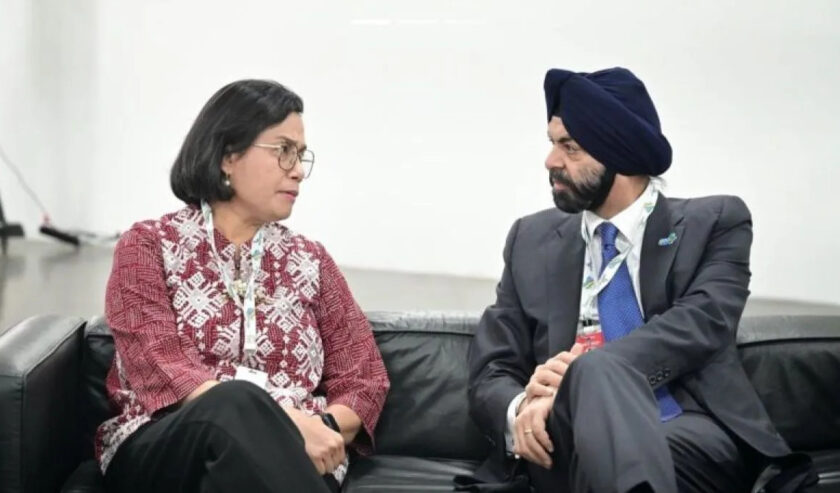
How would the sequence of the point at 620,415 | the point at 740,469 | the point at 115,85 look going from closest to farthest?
the point at 620,415 → the point at 740,469 → the point at 115,85

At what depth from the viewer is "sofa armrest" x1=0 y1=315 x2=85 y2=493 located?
2.15 m

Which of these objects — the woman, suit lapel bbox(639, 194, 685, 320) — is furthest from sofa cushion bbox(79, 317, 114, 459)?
suit lapel bbox(639, 194, 685, 320)

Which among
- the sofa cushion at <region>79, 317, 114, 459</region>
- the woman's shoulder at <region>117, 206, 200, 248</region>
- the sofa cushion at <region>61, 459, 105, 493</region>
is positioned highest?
the woman's shoulder at <region>117, 206, 200, 248</region>

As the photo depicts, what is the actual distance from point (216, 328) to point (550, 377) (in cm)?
75

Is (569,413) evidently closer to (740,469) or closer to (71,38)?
(740,469)

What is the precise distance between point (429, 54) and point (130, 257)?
374 centimetres

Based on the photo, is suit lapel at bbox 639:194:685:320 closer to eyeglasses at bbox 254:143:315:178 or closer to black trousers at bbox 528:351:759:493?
black trousers at bbox 528:351:759:493

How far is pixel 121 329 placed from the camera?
2373 millimetres

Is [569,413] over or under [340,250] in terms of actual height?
over

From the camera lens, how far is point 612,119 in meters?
2.46

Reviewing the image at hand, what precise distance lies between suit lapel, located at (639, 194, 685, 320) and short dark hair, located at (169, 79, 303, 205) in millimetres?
884

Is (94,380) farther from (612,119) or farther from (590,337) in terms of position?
(612,119)

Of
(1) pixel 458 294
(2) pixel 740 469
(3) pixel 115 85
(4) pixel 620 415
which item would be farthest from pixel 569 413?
(3) pixel 115 85

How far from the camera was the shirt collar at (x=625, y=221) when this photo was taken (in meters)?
2.53
